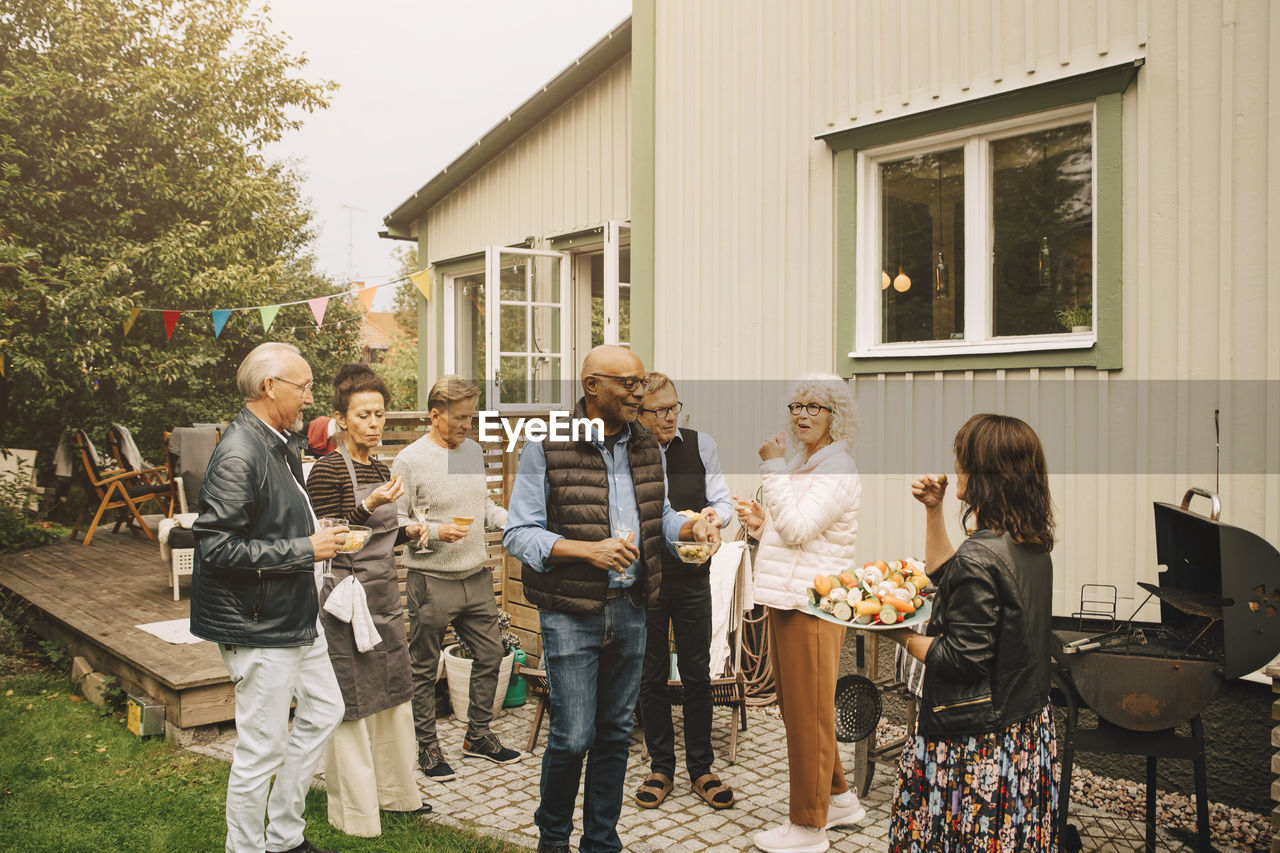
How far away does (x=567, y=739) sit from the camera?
3377 millimetres

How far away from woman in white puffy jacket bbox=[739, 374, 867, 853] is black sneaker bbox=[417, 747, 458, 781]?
1.82 metres

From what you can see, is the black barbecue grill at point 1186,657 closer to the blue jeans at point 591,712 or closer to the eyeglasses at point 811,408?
the eyeglasses at point 811,408

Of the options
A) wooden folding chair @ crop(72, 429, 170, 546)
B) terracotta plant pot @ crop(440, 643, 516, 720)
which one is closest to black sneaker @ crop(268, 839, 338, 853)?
terracotta plant pot @ crop(440, 643, 516, 720)

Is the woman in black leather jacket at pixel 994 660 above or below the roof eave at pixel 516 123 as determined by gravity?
below

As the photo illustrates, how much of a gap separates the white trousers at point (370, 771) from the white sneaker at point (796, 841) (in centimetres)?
169

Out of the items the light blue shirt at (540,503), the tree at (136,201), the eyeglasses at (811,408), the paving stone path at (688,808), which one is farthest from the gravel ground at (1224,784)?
the tree at (136,201)

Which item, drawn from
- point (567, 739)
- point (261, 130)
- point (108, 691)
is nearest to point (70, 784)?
point (108, 691)

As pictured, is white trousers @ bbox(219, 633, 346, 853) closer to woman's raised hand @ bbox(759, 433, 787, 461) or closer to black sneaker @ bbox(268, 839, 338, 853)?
black sneaker @ bbox(268, 839, 338, 853)

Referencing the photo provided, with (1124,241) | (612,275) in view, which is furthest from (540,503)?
(612,275)

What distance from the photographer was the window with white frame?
5238mm

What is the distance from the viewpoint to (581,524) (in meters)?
3.37

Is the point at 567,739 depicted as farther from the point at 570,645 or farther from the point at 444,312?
the point at 444,312

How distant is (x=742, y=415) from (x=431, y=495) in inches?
112

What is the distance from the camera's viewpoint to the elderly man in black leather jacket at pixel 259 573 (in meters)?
3.38
